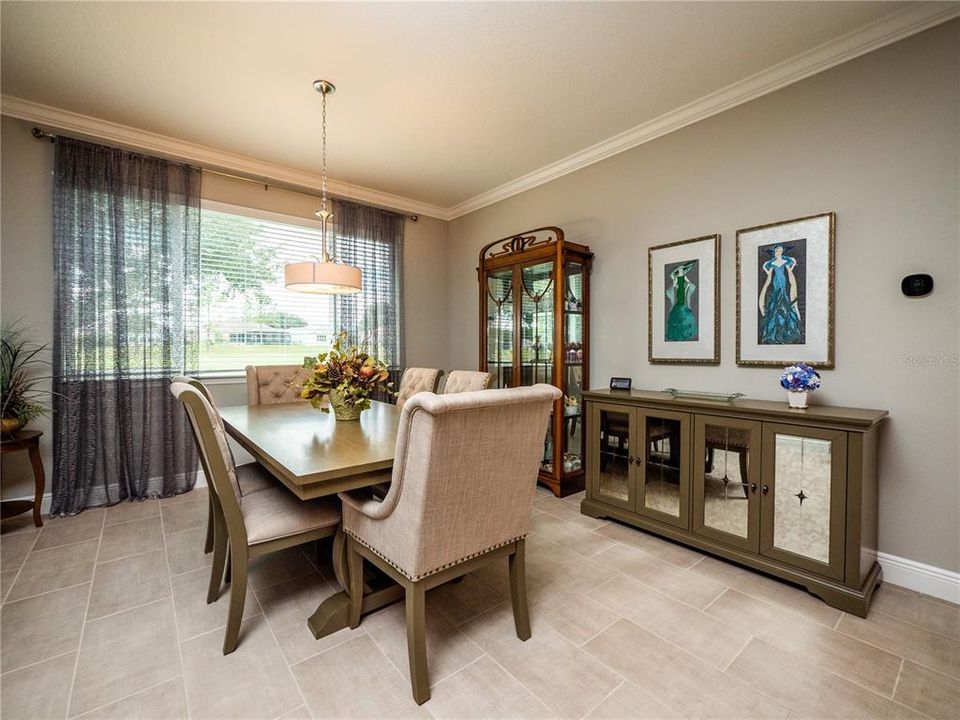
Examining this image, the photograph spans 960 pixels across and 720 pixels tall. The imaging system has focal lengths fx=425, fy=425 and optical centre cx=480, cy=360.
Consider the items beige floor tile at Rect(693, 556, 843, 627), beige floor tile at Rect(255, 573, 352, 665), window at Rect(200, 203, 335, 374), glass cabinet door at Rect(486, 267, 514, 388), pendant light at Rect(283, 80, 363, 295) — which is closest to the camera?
beige floor tile at Rect(255, 573, 352, 665)

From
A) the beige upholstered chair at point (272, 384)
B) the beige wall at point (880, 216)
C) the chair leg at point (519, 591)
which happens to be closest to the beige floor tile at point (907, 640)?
the beige wall at point (880, 216)

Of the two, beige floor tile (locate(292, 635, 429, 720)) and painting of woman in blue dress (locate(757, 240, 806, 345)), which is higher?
painting of woman in blue dress (locate(757, 240, 806, 345))

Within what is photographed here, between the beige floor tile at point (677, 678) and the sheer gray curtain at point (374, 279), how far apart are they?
10.7ft

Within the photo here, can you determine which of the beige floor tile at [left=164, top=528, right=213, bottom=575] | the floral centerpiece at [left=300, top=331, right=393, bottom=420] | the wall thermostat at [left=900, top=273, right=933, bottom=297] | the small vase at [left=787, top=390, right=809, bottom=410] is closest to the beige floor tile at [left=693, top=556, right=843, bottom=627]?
the small vase at [left=787, top=390, right=809, bottom=410]

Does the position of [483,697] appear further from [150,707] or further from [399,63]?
[399,63]

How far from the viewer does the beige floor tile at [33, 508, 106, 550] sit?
2.46 m

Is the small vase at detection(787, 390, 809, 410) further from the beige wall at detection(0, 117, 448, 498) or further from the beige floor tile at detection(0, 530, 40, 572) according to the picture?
the beige wall at detection(0, 117, 448, 498)

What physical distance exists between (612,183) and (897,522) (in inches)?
105

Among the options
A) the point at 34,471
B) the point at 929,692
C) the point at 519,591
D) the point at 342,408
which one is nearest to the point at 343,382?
the point at 342,408

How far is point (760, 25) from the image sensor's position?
2.05 metres

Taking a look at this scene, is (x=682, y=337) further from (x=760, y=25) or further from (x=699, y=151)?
(x=760, y=25)

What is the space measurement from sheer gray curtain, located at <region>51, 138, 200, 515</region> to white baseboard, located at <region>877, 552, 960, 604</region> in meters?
4.46

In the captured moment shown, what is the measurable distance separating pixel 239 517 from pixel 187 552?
3.93 feet

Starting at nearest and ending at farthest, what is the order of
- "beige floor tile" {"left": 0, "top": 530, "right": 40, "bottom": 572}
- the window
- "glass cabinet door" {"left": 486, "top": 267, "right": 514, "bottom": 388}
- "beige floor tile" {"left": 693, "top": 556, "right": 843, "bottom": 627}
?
"beige floor tile" {"left": 693, "top": 556, "right": 843, "bottom": 627}, "beige floor tile" {"left": 0, "top": 530, "right": 40, "bottom": 572}, the window, "glass cabinet door" {"left": 486, "top": 267, "right": 514, "bottom": 388}
